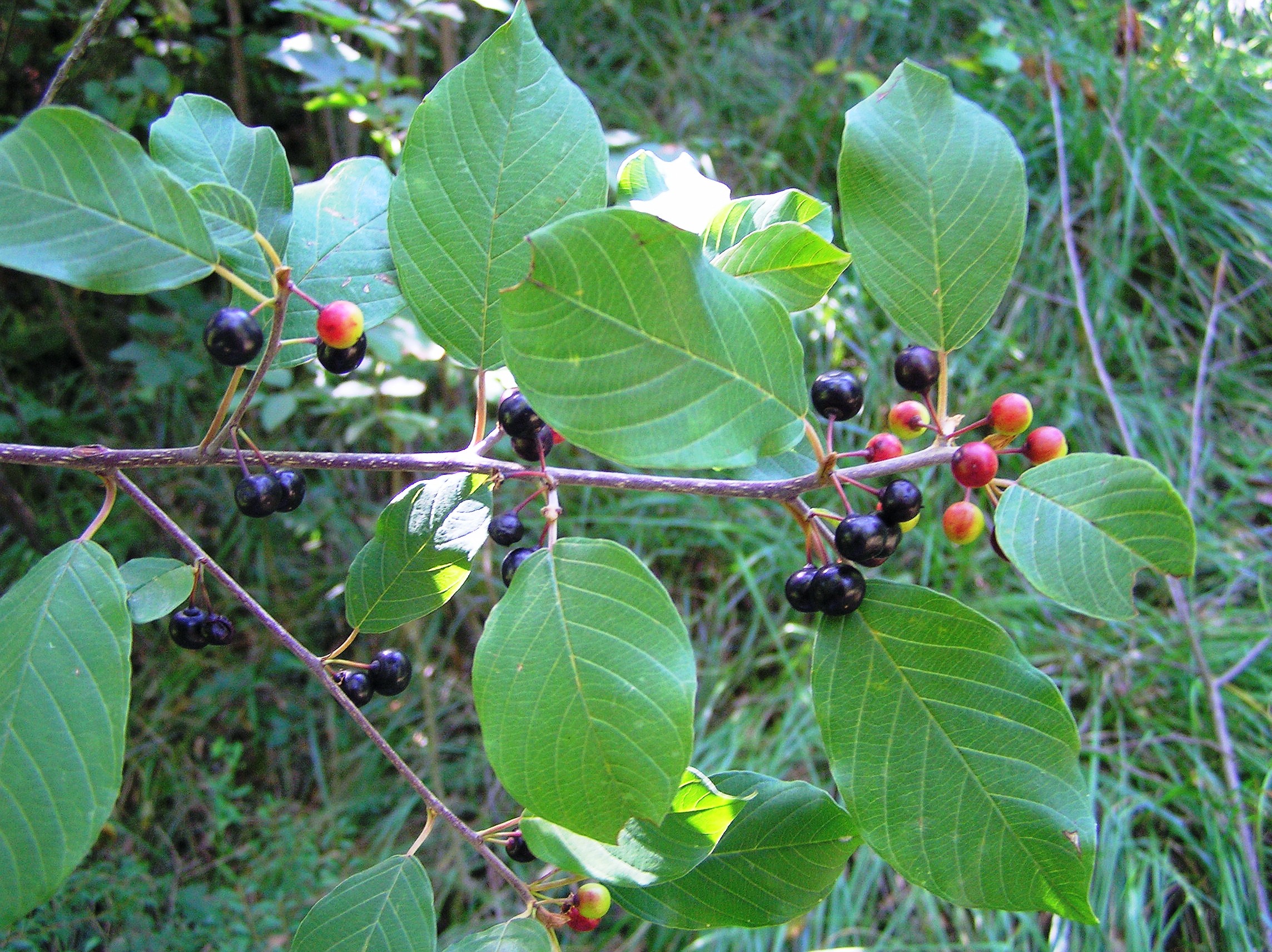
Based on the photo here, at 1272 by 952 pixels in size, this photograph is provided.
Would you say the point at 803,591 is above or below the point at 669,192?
below

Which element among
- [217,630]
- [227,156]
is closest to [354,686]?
[217,630]

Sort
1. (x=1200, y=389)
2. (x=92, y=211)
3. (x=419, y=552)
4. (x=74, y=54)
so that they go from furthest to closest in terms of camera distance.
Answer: (x=1200, y=389), (x=74, y=54), (x=419, y=552), (x=92, y=211)

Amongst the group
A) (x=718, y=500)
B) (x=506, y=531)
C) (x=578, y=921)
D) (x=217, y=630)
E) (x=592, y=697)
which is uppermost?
(x=592, y=697)

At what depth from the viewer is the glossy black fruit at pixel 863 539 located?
627mm

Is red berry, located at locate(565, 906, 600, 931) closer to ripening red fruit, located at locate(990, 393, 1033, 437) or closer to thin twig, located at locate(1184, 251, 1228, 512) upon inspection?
ripening red fruit, located at locate(990, 393, 1033, 437)

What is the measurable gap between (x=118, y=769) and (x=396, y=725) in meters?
2.04

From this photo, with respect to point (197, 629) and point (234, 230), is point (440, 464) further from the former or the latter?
point (197, 629)

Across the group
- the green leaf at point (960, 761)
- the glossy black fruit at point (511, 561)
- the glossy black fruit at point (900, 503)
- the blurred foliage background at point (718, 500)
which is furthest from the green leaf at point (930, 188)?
the blurred foliage background at point (718, 500)

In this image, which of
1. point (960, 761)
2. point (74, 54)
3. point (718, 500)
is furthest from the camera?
point (718, 500)

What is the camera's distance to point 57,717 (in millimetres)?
546

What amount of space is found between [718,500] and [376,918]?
6.55 ft

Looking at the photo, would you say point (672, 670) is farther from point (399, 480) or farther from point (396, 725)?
point (396, 725)

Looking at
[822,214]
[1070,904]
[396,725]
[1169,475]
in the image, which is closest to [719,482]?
[822,214]

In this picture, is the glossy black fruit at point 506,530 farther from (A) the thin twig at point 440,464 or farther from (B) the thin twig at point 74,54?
(B) the thin twig at point 74,54
